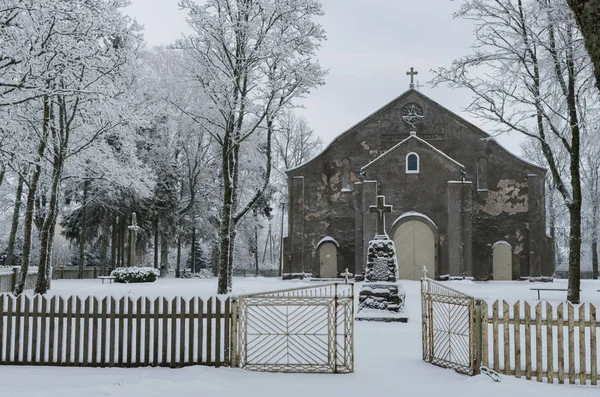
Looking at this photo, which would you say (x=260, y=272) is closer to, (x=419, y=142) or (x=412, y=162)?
(x=412, y=162)

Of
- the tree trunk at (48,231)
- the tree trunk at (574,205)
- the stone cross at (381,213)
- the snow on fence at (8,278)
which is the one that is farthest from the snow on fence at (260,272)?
the tree trunk at (574,205)

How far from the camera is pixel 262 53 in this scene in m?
22.2

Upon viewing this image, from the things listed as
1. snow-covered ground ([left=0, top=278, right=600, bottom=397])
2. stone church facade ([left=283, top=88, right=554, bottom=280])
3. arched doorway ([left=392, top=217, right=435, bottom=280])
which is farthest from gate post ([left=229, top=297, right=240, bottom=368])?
arched doorway ([left=392, top=217, right=435, bottom=280])

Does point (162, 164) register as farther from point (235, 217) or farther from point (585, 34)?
point (585, 34)

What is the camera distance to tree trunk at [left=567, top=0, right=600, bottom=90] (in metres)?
4.46

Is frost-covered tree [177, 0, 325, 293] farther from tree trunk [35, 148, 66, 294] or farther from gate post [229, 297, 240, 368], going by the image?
gate post [229, 297, 240, 368]

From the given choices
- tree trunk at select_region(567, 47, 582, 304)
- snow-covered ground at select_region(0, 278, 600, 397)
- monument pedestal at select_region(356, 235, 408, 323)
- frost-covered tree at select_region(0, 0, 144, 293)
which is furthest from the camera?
tree trunk at select_region(567, 47, 582, 304)

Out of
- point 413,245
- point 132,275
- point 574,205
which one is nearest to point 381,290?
point 574,205

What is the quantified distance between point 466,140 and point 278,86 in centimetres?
1795

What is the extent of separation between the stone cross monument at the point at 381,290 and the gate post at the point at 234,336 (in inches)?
292

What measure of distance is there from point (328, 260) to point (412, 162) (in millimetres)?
8288

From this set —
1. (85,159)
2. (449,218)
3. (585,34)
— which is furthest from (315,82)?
(585,34)

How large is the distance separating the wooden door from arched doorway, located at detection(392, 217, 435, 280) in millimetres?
4480

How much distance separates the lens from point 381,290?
16266 millimetres
